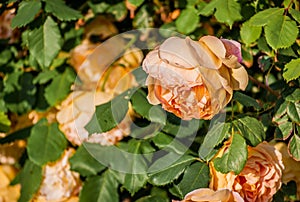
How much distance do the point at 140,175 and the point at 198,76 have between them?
0.36 meters

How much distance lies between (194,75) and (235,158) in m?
0.16

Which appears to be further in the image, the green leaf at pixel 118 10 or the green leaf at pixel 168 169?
the green leaf at pixel 118 10

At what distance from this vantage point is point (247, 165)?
1042 mm

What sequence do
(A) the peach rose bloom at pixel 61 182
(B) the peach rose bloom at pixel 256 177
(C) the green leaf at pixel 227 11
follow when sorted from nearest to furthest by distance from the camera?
1. (B) the peach rose bloom at pixel 256 177
2. (C) the green leaf at pixel 227 11
3. (A) the peach rose bloom at pixel 61 182

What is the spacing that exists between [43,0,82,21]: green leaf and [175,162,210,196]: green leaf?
391 mm

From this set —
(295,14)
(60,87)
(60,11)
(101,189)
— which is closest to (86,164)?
(101,189)

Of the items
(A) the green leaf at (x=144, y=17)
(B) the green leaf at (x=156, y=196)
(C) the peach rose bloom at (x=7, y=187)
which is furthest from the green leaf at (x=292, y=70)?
(C) the peach rose bloom at (x=7, y=187)

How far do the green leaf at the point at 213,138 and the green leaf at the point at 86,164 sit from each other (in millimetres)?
328

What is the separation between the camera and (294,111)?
1072 millimetres

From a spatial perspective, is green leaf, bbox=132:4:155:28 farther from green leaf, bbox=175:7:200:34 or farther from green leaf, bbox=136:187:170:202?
green leaf, bbox=136:187:170:202

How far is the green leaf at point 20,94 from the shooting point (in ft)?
4.69

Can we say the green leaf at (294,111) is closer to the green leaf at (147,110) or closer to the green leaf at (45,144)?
the green leaf at (147,110)

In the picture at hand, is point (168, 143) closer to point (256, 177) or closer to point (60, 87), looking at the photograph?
point (256, 177)

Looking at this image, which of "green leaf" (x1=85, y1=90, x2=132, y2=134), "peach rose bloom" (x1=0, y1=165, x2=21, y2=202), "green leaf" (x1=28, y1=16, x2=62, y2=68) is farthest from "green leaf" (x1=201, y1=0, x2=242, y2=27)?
"peach rose bloom" (x1=0, y1=165, x2=21, y2=202)
